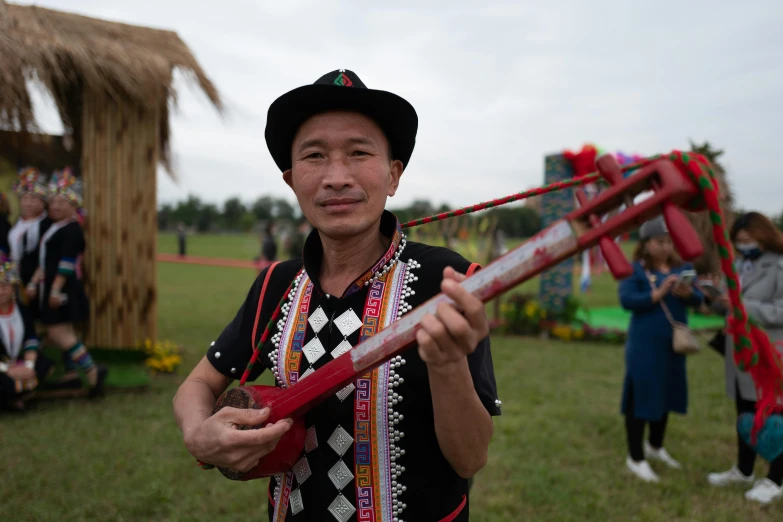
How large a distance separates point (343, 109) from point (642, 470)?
396cm

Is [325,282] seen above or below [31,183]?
below

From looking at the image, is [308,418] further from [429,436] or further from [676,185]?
[676,185]

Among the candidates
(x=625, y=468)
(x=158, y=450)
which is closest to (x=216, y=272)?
(x=158, y=450)

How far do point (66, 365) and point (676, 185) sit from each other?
614cm

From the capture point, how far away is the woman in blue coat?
406 centimetres

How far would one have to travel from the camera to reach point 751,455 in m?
4.01

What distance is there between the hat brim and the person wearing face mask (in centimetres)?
308

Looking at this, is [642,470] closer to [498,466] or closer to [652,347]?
[652,347]

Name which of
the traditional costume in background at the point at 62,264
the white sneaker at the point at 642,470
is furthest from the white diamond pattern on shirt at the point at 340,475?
the traditional costume in background at the point at 62,264

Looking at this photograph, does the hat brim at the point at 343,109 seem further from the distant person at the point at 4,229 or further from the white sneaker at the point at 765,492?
the distant person at the point at 4,229

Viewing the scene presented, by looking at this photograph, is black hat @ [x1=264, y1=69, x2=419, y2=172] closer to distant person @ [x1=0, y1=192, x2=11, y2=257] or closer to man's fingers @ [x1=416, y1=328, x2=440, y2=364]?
man's fingers @ [x1=416, y1=328, x2=440, y2=364]

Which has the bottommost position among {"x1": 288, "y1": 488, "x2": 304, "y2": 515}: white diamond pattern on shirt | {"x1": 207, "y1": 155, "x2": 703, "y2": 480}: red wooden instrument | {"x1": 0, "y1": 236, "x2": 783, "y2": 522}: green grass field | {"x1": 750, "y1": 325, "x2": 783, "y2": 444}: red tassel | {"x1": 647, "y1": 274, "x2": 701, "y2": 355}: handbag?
{"x1": 0, "y1": 236, "x2": 783, "y2": 522}: green grass field

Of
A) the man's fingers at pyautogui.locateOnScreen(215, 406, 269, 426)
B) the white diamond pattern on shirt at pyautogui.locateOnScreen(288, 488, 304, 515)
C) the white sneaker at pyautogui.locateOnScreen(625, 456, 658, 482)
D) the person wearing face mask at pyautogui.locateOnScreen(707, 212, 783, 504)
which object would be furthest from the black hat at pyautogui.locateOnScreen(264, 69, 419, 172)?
the white sneaker at pyautogui.locateOnScreen(625, 456, 658, 482)

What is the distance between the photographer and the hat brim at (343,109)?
1403mm
